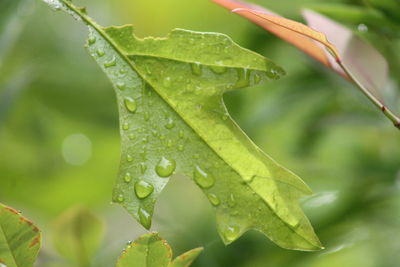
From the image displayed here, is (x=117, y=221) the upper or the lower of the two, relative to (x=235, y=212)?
lower

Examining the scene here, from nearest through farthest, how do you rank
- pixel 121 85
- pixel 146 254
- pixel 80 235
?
pixel 146 254
pixel 121 85
pixel 80 235

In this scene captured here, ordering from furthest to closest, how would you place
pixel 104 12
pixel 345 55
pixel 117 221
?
pixel 104 12 → pixel 117 221 → pixel 345 55

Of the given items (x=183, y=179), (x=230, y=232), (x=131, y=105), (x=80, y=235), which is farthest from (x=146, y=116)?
(x=183, y=179)

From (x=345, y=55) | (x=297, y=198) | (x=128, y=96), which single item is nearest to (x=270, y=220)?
(x=297, y=198)

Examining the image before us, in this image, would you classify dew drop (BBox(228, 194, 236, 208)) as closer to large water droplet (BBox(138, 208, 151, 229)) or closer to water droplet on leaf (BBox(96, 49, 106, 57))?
large water droplet (BBox(138, 208, 151, 229))

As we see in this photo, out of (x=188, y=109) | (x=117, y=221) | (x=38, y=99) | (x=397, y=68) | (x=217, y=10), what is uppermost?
(x=188, y=109)

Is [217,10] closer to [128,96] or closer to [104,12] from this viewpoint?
[104,12]

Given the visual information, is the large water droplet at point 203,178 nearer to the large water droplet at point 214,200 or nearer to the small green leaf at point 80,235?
the large water droplet at point 214,200

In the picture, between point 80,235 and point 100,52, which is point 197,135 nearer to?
point 100,52
